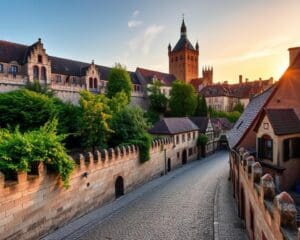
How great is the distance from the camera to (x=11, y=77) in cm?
3606

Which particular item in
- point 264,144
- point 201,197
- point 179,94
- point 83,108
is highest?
point 179,94

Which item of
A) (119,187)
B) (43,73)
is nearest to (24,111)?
(119,187)

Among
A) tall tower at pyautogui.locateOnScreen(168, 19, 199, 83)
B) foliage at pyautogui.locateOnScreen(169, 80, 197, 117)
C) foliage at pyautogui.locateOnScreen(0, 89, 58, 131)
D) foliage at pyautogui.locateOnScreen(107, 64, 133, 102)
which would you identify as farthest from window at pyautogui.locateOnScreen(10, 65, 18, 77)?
tall tower at pyautogui.locateOnScreen(168, 19, 199, 83)

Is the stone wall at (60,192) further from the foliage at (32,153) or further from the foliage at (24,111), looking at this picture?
the foliage at (24,111)

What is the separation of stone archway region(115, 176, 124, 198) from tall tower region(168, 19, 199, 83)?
242 feet

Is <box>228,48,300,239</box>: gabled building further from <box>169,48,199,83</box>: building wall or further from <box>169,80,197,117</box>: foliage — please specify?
<box>169,48,199,83</box>: building wall

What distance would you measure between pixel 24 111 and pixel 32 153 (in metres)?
14.5

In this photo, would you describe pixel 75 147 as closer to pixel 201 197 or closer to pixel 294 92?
pixel 201 197

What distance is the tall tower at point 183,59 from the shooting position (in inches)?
3548

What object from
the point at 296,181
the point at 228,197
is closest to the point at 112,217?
the point at 228,197

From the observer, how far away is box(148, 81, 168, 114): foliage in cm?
6094

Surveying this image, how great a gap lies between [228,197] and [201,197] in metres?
2.13

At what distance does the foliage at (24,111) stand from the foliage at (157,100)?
3656 cm

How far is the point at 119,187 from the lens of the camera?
21562 millimetres
